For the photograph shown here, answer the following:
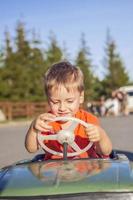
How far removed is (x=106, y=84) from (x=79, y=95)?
60.5m

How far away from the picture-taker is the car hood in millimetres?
3006

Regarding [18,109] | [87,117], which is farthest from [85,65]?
[87,117]

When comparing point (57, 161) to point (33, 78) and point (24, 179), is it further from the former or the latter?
Answer: point (33, 78)

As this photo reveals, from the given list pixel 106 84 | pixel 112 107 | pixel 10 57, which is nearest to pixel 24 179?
pixel 112 107

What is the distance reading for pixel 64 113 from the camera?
4332mm

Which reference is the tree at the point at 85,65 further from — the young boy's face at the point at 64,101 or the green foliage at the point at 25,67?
A: the young boy's face at the point at 64,101

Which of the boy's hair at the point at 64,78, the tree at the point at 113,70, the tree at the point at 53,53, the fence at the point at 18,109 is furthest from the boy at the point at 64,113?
the tree at the point at 113,70

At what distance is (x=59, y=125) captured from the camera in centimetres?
444

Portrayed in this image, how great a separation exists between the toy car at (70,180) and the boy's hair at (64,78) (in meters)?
0.66

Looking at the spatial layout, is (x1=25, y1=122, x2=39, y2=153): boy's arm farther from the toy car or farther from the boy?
the toy car

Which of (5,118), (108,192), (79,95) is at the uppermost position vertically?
(79,95)

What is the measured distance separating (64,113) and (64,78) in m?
0.30

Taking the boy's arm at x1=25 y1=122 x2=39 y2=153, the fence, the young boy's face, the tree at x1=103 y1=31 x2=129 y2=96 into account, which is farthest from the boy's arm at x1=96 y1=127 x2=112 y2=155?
the tree at x1=103 y1=31 x2=129 y2=96

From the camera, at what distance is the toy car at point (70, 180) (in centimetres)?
297
